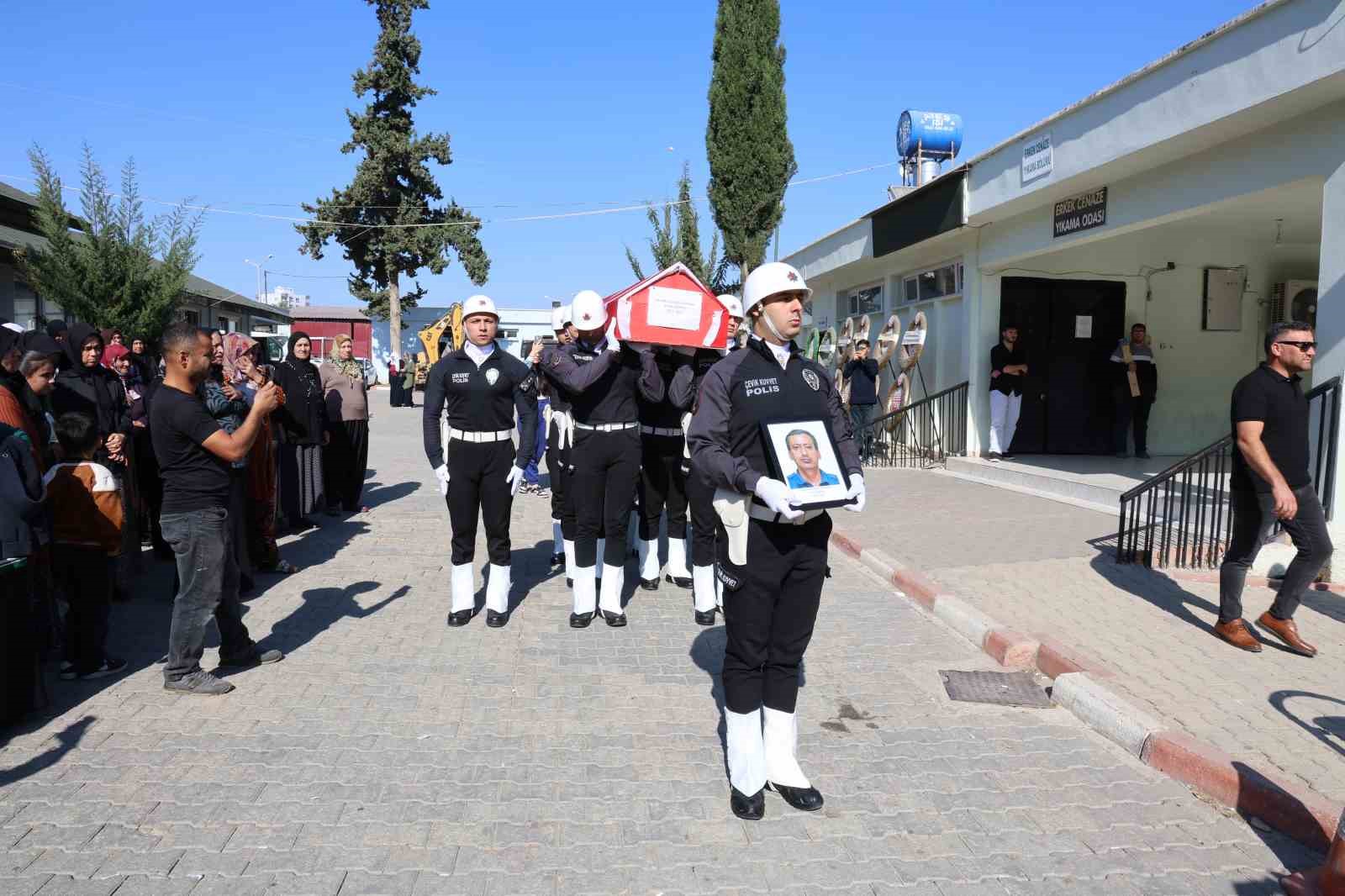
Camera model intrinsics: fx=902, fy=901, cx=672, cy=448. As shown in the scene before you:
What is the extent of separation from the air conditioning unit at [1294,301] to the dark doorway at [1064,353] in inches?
84.9

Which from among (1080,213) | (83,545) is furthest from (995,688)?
(1080,213)

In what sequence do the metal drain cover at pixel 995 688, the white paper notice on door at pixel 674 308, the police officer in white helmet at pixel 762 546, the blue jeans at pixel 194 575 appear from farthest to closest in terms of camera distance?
1. the white paper notice on door at pixel 674 308
2. the metal drain cover at pixel 995 688
3. the blue jeans at pixel 194 575
4. the police officer in white helmet at pixel 762 546

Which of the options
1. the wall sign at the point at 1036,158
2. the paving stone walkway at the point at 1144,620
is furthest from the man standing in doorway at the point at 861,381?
the paving stone walkway at the point at 1144,620

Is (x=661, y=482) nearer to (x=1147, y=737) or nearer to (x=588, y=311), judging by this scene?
(x=588, y=311)

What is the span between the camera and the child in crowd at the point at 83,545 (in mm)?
5133

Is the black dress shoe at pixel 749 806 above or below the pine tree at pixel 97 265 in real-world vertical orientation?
below

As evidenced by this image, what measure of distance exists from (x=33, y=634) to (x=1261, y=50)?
380 inches

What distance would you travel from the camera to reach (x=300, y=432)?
31.4ft

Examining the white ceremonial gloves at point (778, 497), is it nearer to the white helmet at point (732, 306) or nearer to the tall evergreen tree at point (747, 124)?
the white helmet at point (732, 306)

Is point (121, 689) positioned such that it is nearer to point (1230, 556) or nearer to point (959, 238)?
point (1230, 556)

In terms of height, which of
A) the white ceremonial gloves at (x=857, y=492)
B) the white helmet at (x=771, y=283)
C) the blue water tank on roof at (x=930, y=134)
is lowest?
the white ceremonial gloves at (x=857, y=492)

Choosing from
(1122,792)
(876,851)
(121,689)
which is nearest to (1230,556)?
(1122,792)

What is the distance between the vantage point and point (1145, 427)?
13.6m

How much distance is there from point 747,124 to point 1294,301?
15.3 m
